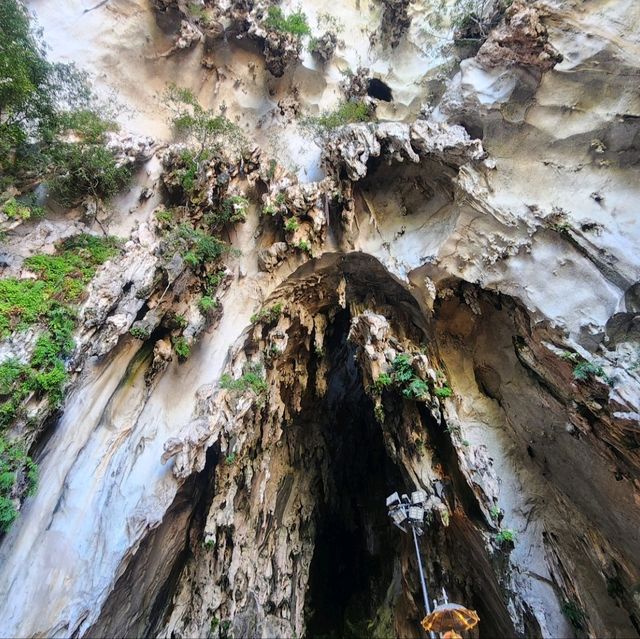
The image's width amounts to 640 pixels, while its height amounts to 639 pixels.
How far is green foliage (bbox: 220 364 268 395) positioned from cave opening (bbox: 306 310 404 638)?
3.59m

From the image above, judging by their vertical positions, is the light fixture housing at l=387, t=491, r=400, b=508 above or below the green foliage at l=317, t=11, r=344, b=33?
below

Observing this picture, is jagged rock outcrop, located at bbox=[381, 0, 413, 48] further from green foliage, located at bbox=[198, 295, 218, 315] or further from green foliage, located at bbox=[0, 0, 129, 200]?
green foliage, located at bbox=[198, 295, 218, 315]

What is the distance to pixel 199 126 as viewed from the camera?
31.8 ft

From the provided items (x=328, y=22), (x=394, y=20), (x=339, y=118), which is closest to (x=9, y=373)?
(x=339, y=118)

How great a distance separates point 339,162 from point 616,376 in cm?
724

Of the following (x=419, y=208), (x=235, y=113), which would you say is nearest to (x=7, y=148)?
(x=235, y=113)

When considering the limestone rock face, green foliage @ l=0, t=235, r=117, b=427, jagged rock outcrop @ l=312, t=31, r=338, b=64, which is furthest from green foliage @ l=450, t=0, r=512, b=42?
green foliage @ l=0, t=235, r=117, b=427

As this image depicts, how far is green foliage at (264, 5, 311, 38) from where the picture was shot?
1091cm

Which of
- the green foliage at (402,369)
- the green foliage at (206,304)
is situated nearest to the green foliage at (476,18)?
the green foliage at (402,369)

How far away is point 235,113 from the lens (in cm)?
1141

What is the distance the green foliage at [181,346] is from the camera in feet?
24.9

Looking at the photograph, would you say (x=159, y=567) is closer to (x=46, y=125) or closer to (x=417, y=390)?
(x=417, y=390)

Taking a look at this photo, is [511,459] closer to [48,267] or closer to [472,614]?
[472,614]

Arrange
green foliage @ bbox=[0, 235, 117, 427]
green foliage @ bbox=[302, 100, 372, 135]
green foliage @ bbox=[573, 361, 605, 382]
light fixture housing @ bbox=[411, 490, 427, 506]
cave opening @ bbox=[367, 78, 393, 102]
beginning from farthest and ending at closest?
1. cave opening @ bbox=[367, 78, 393, 102]
2. green foliage @ bbox=[302, 100, 372, 135]
3. light fixture housing @ bbox=[411, 490, 427, 506]
4. green foliage @ bbox=[573, 361, 605, 382]
5. green foliage @ bbox=[0, 235, 117, 427]
